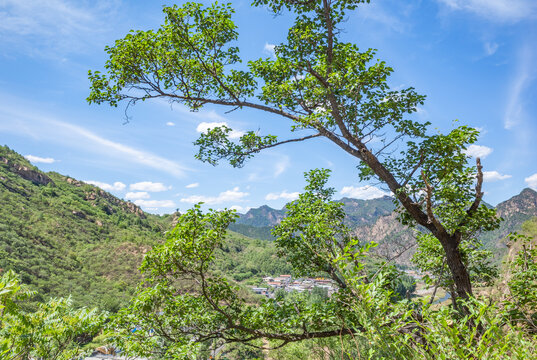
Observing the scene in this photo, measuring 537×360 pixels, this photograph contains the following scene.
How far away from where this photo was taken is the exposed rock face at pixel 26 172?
92.7 meters

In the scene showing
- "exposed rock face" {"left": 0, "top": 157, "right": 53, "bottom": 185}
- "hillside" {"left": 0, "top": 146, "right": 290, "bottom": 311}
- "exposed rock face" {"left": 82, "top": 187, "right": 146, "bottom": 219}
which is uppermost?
"exposed rock face" {"left": 0, "top": 157, "right": 53, "bottom": 185}

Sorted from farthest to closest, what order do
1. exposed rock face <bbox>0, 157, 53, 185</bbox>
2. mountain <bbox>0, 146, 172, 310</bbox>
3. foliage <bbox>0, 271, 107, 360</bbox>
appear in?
exposed rock face <bbox>0, 157, 53, 185</bbox> < mountain <bbox>0, 146, 172, 310</bbox> < foliage <bbox>0, 271, 107, 360</bbox>

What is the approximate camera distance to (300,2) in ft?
17.7

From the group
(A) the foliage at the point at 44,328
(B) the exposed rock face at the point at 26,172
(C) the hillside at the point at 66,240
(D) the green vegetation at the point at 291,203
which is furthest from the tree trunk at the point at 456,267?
(B) the exposed rock face at the point at 26,172

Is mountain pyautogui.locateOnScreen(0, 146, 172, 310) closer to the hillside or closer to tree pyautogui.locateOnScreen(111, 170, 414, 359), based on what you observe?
the hillside

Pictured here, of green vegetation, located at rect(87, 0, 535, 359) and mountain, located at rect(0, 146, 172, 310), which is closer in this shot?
green vegetation, located at rect(87, 0, 535, 359)

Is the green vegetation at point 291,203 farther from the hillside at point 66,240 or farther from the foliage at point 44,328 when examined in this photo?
the hillside at point 66,240

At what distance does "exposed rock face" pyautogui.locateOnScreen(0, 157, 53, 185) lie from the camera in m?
92.7

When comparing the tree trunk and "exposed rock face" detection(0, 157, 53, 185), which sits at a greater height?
"exposed rock face" detection(0, 157, 53, 185)

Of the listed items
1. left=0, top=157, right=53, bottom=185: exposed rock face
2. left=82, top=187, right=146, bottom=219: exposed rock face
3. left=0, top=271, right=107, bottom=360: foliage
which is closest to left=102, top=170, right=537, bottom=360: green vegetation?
left=0, top=271, right=107, bottom=360: foliage

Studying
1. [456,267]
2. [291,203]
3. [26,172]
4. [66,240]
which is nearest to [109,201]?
[26,172]

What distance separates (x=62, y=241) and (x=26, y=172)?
4340 cm

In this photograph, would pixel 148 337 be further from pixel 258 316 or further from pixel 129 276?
pixel 129 276

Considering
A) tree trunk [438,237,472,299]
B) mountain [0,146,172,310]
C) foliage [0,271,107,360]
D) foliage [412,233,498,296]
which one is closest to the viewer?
foliage [0,271,107,360]
